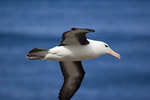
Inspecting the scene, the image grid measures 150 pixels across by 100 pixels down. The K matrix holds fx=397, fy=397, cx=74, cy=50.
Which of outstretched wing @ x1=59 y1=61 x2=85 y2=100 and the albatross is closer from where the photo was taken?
the albatross

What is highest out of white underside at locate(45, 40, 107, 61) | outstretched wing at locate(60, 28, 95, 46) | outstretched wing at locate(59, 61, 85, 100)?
outstretched wing at locate(60, 28, 95, 46)

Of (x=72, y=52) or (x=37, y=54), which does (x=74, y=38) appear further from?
(x=37, y=54)

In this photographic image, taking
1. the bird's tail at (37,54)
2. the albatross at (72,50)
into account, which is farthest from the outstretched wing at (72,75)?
the bird's tail at (37,54)

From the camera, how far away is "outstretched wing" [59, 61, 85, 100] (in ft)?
21.1

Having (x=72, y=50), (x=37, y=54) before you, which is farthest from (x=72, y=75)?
(x=37, y=54)

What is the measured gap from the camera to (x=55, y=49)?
5.72 m

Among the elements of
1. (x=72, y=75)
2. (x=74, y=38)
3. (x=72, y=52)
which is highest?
(x=74, y=38)

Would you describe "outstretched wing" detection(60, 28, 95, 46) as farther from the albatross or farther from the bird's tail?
the bird's tail

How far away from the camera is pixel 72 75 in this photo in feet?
21.4

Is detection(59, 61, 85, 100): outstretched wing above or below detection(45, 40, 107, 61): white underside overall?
below

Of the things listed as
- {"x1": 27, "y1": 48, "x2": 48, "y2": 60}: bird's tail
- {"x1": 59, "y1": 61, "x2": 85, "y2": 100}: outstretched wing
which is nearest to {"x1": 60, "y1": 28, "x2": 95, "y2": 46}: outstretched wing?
{"x1": 27, "y1": 48, "x2": 48, "y2": 60}: bird's tail

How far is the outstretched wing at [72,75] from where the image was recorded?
642cm

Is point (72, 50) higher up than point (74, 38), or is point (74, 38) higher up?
point (74, 38)

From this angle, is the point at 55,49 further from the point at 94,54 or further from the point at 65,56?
the point at 94,54
